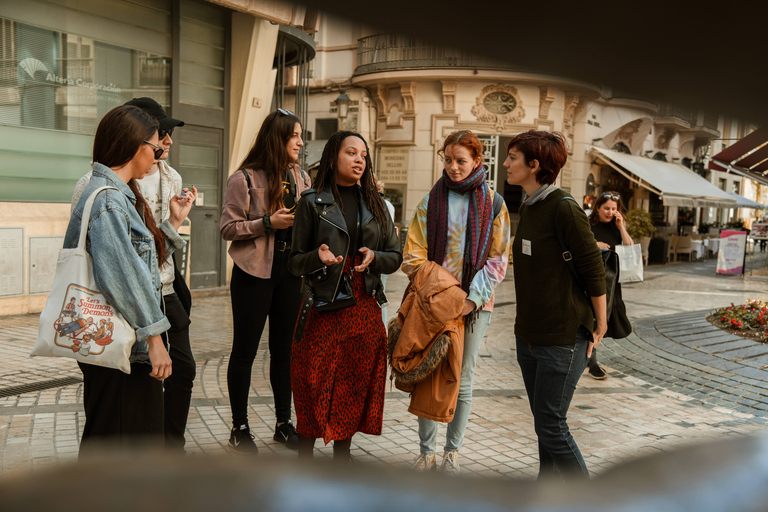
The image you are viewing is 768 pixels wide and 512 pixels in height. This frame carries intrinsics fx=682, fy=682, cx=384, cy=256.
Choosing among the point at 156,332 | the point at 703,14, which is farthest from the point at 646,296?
the point at 703,14

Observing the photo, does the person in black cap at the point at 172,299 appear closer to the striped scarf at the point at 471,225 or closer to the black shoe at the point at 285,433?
the black shoe at the point at 285,433

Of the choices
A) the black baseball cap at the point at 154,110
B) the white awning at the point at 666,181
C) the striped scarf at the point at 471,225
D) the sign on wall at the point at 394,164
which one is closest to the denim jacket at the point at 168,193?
the black baseball cap at the point at 154,110

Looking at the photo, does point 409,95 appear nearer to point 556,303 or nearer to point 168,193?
point 168,193

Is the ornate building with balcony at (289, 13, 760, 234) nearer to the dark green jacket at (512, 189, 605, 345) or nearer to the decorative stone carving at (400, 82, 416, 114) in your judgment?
the decorative stone carving at (400, 82, 416, 114)

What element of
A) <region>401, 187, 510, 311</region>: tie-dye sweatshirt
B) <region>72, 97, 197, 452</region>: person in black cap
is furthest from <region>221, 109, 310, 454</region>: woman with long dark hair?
<region>401, 187, 510, 311</region>: tie-dye sweatshirt

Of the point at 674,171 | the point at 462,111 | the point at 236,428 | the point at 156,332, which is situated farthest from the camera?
the point at 674,171

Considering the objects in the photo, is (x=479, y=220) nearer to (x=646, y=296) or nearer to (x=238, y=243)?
(x=238, y=243)

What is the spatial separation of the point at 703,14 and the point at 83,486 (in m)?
0.27

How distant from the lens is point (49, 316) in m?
2.28

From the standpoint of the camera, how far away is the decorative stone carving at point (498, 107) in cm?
2044

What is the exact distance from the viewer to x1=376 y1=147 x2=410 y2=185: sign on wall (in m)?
21.0

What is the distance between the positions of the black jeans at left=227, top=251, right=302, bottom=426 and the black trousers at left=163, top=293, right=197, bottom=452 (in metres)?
0.49

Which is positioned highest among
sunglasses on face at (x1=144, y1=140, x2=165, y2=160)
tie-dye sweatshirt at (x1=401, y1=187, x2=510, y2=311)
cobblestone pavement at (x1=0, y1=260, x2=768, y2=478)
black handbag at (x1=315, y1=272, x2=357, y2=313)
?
sunglasses on face at (x1=144, y1=140, x2=165, y2=160)

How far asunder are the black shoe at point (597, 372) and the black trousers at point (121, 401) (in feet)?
15.1
